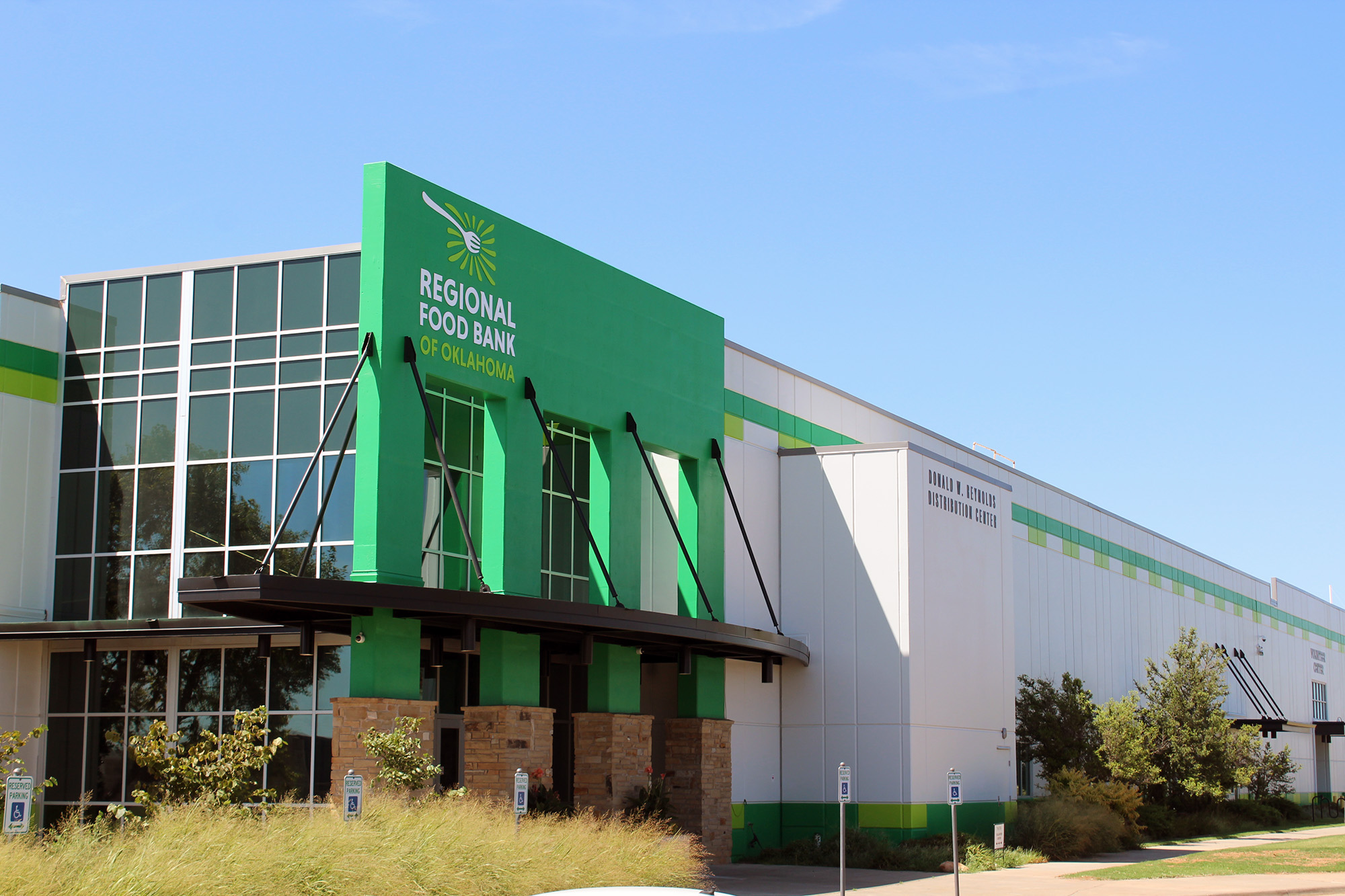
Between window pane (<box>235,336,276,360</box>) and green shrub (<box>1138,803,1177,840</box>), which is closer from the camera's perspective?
window pane (<box>235,336,276,360</box>)

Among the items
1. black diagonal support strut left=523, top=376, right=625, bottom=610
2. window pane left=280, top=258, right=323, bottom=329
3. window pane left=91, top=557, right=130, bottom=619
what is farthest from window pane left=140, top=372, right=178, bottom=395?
black diagonal support strut left=523, top=376, right=625, bottom=610

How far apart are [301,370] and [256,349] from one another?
115 centimetres

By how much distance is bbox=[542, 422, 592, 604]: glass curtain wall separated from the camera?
90.2 ft

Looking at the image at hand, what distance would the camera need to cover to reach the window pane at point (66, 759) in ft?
82.5

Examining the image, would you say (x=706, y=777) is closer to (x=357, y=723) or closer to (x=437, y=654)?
(x=437, y=654)

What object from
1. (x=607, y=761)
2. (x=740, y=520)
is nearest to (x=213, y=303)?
(x=607, y=761)

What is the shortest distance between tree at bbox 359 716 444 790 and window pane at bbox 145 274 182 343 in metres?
9.85

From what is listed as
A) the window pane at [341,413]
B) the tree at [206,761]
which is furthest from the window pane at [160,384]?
the tree at [206,761]

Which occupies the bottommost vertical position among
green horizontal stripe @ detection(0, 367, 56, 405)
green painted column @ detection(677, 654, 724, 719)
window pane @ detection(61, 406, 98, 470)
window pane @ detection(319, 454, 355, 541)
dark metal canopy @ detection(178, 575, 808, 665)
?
green painted column @ detection(677, 654, 724, 719)

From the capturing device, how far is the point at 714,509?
30.1m

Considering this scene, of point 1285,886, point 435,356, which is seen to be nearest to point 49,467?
point 435,356

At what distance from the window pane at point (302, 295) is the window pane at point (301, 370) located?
2.16 feet

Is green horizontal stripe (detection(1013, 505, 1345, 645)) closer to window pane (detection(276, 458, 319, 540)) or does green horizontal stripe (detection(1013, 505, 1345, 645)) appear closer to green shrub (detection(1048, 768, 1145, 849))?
green shrub (detection(1048, 768, 1145, 849))

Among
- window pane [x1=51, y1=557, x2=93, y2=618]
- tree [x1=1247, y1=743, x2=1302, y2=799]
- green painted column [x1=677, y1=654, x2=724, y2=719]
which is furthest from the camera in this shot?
tree [x1=1247, y1=743, x2=1302, y2=799]
